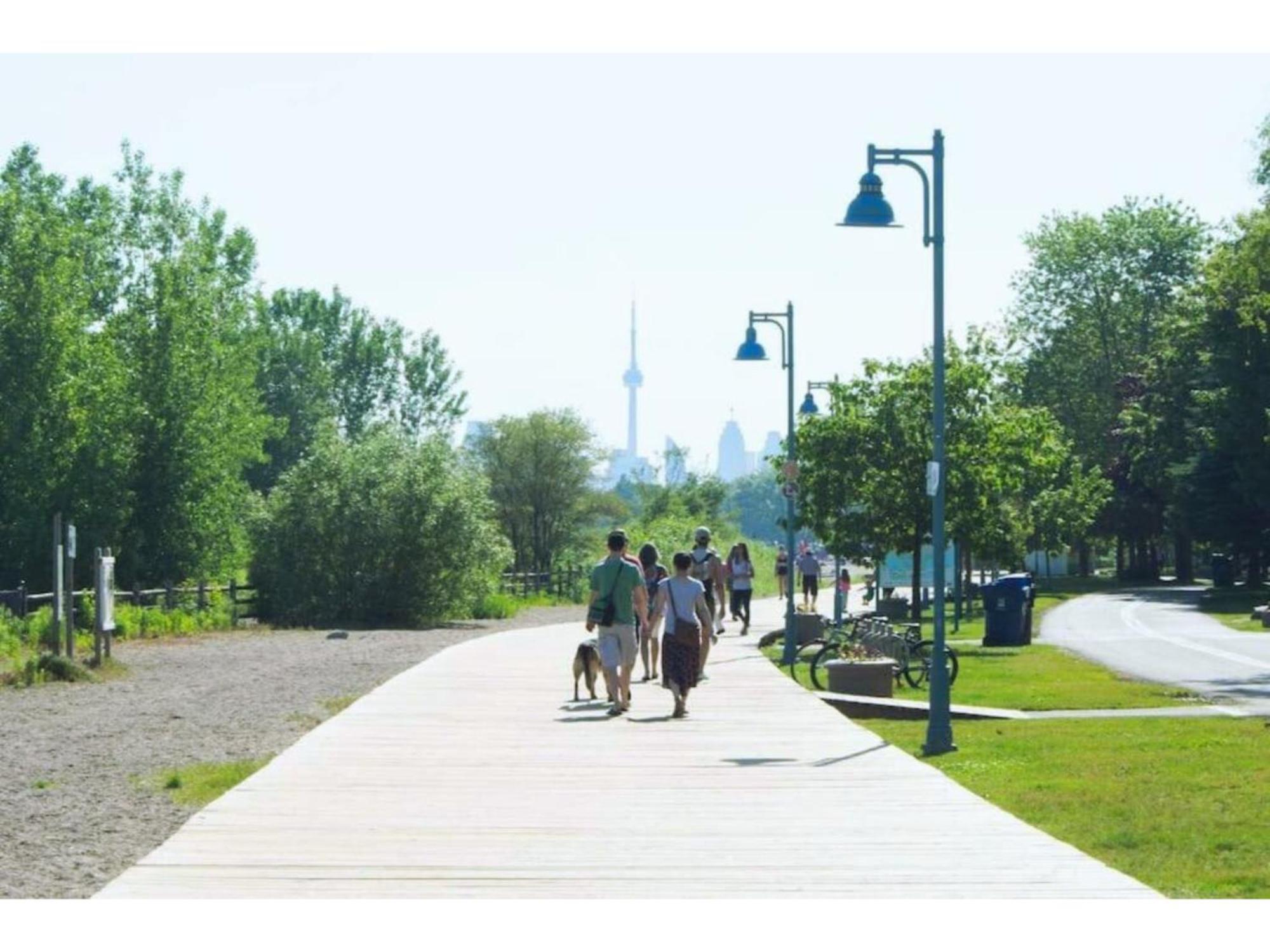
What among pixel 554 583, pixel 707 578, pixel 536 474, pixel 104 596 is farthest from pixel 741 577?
pixel 536 474

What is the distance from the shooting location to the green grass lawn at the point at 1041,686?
25.2 m

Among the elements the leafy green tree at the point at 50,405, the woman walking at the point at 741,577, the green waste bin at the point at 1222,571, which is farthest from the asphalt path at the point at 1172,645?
the leafy green tree at the point at 50,405

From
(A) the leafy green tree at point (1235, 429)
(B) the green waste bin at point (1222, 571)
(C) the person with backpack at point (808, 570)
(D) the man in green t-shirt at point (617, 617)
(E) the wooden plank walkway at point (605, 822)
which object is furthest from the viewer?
(B) the green waste bin at point (1222, 571)

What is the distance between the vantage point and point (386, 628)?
162 feet

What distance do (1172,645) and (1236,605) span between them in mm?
23803

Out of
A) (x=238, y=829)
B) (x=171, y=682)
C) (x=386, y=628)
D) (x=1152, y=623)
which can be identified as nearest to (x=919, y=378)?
(x=1152, y=623)

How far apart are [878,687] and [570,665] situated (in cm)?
703

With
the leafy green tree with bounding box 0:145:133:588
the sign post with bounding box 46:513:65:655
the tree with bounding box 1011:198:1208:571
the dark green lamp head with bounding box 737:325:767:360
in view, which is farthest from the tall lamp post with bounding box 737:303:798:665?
the tree with bounding box 1011:198:1208:571

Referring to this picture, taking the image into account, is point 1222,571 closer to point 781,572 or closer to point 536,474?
point 781,572

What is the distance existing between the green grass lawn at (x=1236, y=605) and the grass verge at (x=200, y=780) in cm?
3161

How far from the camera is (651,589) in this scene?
28.9 metres

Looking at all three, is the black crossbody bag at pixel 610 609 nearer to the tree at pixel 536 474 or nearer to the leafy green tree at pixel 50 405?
the leafy green tree at pixel 50 405

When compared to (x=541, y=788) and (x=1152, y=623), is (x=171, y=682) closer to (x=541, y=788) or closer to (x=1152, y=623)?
(x=541, y=788)

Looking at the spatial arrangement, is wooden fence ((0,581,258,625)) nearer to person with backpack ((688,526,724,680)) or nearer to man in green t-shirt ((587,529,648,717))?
person with backpack ((688,526,724,680))
